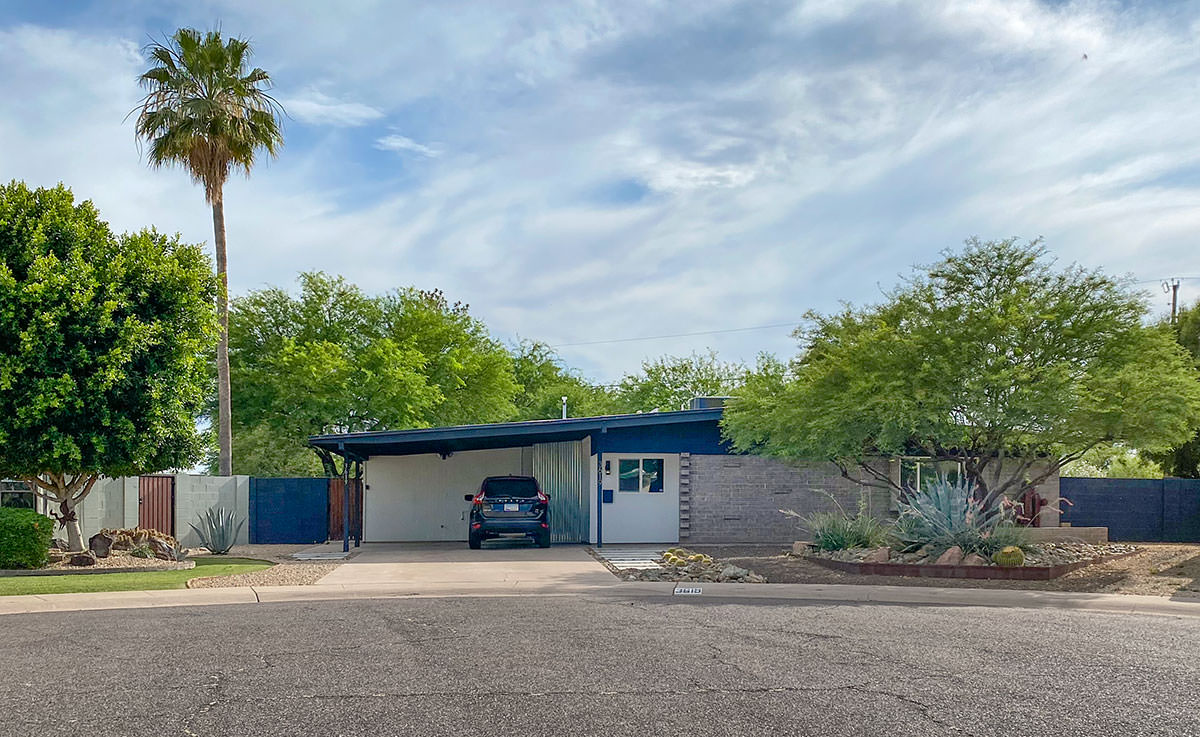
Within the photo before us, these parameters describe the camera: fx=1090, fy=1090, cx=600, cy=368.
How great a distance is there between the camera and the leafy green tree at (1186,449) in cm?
3102

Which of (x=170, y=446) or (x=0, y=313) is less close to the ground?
(x=0, y=313)

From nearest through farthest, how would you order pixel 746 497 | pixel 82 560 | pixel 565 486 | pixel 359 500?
pixel 82 560, pixel 746 497, pixel 565 486, pixel 359 500

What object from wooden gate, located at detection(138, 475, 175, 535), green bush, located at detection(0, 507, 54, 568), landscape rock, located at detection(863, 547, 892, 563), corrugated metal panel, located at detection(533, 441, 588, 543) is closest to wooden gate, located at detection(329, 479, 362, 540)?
wooden gate, located at detection(138, 475, 175, 535)

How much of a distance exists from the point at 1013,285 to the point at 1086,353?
5.22ft

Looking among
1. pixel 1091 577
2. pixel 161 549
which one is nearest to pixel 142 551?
pixel 161 549

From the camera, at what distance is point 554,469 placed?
999 inches

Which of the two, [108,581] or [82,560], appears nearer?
[108,581]

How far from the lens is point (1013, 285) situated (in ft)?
59.3

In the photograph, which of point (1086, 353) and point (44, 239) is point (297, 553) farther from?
point (1086, 353)

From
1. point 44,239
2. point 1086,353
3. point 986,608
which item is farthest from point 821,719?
point 44,239

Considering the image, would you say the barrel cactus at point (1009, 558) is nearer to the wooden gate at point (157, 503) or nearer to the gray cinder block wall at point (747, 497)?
the gray cinder block wall at point (747, 497)

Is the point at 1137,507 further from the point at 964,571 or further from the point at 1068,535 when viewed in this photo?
the point at 964,571

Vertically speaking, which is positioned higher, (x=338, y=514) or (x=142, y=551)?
(x=142, y=551)

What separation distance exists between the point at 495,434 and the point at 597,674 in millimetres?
14009
